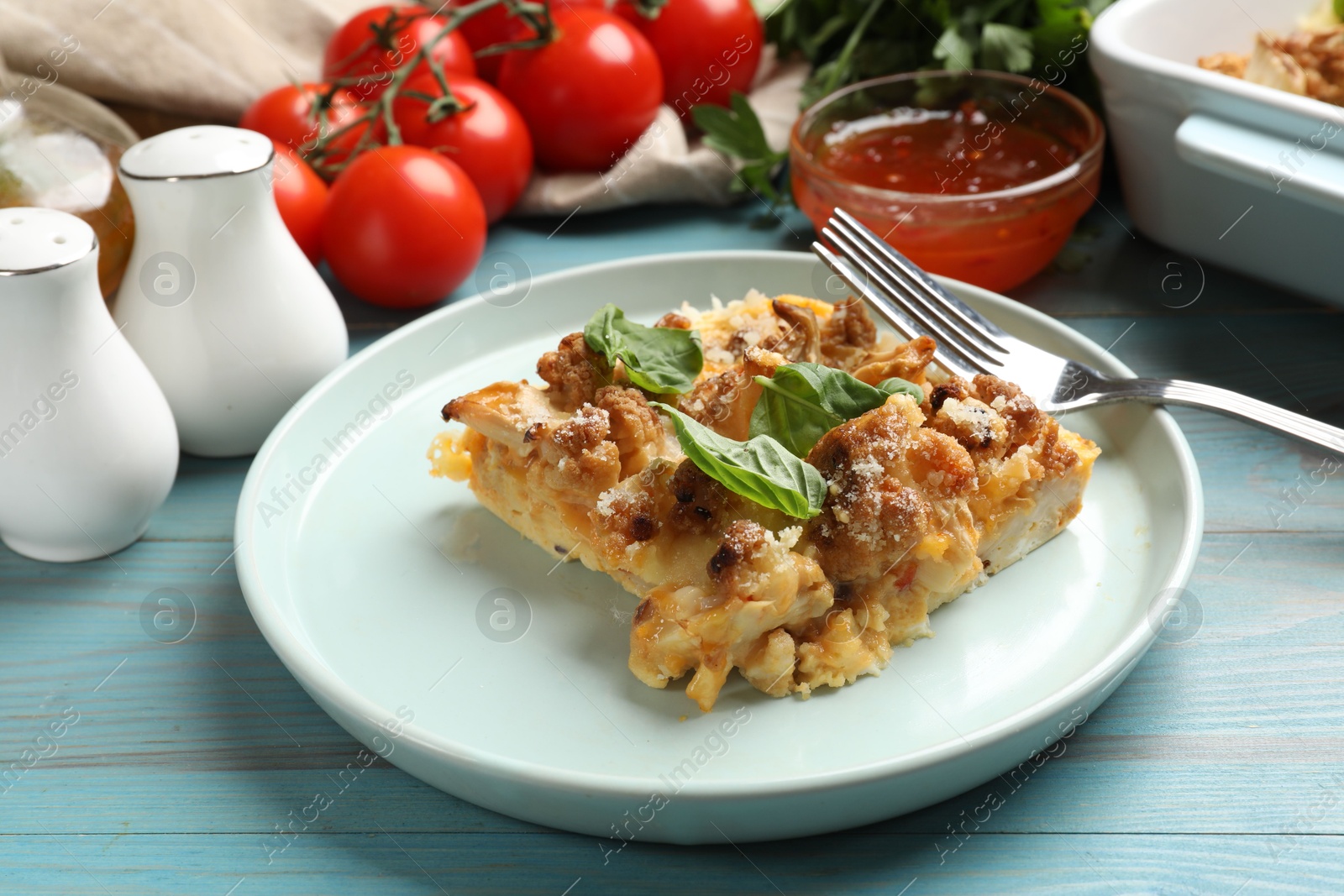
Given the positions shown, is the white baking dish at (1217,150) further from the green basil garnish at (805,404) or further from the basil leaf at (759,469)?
the basil leaf at (759,469)

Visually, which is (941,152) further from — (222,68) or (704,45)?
(222,68)

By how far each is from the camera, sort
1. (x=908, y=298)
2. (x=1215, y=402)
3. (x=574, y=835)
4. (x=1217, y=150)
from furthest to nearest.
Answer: (x=1217, y=150) → (x=908, y=298) → (x=1215, y=402) → (x=574, y=835)

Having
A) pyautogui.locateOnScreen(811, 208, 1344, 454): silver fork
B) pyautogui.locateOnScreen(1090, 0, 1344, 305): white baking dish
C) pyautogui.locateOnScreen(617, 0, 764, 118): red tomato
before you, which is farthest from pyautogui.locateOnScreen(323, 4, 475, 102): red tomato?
pyautogui.locateOnScreen(1090, 0, 1344, 305): white baking dish

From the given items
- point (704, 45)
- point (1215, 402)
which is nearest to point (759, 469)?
point (1215, 402)

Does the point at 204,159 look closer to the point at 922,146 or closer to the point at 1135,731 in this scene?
the point at 922,146

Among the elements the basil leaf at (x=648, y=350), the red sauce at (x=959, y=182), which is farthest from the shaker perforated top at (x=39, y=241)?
the red sauce at (x=959, y=182)

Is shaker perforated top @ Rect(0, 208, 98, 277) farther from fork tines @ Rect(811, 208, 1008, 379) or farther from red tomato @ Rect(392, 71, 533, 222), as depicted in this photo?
fork tines @ Rect(811, 208, 1008, 379)
